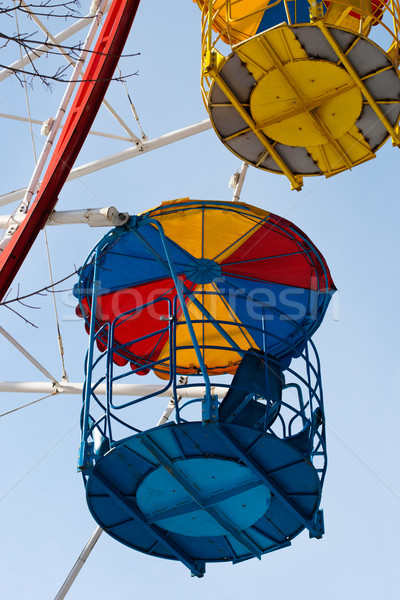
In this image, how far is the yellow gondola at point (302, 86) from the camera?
15.3m

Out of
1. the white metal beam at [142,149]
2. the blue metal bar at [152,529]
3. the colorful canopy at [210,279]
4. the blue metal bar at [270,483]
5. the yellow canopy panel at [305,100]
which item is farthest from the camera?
the white metal beam at [142,149]

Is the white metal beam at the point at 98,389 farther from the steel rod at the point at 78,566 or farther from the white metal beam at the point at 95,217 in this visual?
the white metal beam at the point at 95,217

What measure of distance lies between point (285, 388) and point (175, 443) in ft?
9.73

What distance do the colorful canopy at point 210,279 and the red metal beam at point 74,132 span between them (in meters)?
1.18

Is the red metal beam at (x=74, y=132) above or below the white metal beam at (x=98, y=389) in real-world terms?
above

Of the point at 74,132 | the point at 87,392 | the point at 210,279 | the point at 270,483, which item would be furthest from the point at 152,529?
the point at 74,132

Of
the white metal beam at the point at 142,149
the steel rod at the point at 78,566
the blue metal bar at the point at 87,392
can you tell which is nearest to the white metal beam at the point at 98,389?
the steel rod at the point at 78,566

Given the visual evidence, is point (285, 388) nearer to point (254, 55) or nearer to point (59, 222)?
point (59, 222)

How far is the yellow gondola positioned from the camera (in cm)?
1527

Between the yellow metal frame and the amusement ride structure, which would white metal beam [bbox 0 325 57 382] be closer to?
the amusement ride structure

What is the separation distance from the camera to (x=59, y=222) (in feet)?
47.9

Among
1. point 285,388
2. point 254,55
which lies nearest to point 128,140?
point 254,55

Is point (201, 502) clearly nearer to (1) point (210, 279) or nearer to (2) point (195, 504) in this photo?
(2) point (195, 504)

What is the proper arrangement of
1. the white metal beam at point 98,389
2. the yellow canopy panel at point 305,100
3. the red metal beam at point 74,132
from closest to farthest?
the red metal beam at point 74,132 < the yellow canopy panel at point 305,100 < the white metal beam at point 98,389
